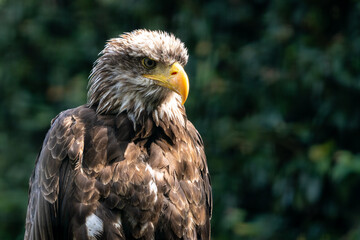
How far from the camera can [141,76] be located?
4.06 meters

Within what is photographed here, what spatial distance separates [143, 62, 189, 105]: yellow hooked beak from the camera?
3965 millimetres

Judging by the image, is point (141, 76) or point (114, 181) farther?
point (141, 76)

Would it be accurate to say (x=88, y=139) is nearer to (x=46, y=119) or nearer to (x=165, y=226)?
(x=165, y=226)

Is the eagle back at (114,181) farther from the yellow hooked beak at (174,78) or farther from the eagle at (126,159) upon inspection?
the yellow hooked beak at (174,78)

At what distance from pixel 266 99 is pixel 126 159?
2.36 meters

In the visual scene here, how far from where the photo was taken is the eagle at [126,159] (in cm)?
388

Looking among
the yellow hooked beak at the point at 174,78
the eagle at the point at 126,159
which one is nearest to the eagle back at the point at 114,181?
the eagle at the point at 126,159

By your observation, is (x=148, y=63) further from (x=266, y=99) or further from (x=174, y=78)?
(x=266, y=99)

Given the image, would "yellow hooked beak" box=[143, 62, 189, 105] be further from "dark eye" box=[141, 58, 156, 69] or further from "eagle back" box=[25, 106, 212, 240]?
"eagle back" box=[25, 106, 212, 240]

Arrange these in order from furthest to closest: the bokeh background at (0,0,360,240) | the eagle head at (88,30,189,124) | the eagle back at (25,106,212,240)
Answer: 1. the bokeh background at (0,0,360,240)
2. the eagle head at (88,30,189,124)
3. the eagle back at (25,106,212,240)

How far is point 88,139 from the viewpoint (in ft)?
13.1

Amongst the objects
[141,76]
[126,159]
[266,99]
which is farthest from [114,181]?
[266,99]

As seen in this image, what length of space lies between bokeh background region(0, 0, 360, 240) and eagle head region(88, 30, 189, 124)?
6.15 feet


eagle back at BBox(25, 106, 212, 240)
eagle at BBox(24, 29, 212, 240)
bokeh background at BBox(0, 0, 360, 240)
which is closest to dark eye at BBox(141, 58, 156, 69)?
eagle at BBox(24, 29, 212, 240)
